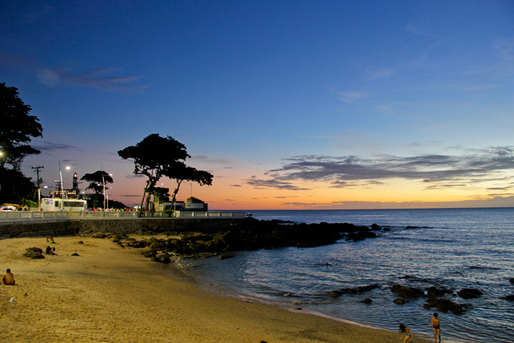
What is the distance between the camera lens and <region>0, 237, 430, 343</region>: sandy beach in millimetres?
8969

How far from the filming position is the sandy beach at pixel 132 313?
353 inches

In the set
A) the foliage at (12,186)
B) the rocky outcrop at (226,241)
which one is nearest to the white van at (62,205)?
the foliage at (12,186)

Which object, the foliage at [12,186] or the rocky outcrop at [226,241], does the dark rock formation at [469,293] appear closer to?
the rocky outcrop at [226,241]

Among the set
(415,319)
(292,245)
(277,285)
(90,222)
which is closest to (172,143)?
(90,222)

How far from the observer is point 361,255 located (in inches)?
1319

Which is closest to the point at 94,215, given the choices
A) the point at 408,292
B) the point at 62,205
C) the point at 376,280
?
the point at 62,205

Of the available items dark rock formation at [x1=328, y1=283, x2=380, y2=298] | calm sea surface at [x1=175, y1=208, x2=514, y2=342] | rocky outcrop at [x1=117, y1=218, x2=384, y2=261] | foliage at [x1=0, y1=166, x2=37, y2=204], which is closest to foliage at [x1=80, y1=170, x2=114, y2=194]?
foliage at [x1=0, y1=166, x2=37, y2=204]

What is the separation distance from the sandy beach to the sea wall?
1186cm

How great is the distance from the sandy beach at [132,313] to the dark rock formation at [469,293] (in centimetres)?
806

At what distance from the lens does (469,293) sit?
17.6 meters

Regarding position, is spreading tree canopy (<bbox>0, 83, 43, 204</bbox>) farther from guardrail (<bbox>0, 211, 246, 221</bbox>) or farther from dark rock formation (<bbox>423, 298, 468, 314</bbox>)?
dark rock formation (<bbox>423, 298, 468, 314</bbox>)

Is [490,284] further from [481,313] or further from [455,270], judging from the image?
[481,313]

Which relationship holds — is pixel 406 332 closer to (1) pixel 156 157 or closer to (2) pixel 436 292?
(2) pixel 436 292

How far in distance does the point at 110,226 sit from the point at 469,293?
37.0 metres
